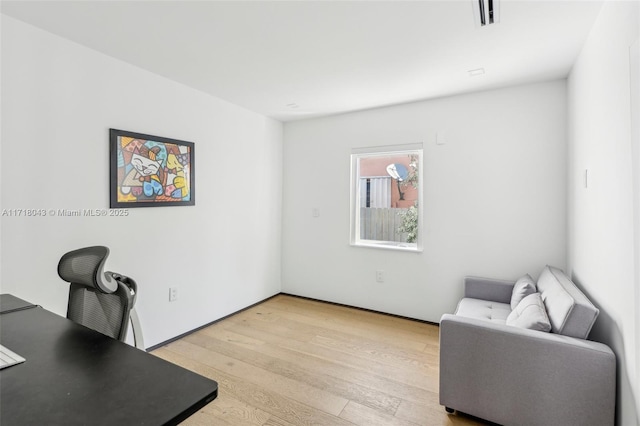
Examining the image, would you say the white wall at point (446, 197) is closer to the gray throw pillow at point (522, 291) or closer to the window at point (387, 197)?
the window at point (387, 197)

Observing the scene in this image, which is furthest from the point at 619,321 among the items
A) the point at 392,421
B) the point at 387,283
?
the point at 387,283

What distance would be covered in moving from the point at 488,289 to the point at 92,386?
2997 mm

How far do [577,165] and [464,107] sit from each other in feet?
3.82

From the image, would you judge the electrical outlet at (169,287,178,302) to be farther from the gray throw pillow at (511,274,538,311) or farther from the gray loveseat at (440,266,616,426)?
the gray throw pillow at (511,274,538,311)

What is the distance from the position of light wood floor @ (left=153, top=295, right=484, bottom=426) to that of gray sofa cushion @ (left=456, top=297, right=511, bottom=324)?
49 cm

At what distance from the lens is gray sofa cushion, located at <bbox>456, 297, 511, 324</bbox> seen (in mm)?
2395

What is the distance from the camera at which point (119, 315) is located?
1321mm

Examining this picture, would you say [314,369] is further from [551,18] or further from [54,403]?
[551,18]

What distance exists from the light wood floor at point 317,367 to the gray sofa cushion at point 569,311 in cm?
80

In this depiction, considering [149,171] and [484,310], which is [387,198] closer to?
[484,310]

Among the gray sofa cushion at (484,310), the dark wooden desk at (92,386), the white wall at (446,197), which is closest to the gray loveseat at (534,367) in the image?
the gray sofa cushion at (484,310)

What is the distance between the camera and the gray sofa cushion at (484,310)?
94.3 inches

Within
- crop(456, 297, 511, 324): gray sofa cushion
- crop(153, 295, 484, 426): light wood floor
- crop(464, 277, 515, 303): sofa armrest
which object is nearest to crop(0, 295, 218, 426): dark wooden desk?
crop(153, 295, 484, 426): light wood floor

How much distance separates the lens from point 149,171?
263 centimetres
